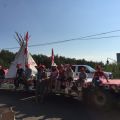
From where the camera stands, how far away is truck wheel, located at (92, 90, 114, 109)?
15.1 metres

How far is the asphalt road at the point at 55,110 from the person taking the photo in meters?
14.0

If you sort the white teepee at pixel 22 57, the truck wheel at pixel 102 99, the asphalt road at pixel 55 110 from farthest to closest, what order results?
the white teepee at pixel 22 57 → the truck wheel at pixel 102 99 → the asphalt road at pixel 55 110

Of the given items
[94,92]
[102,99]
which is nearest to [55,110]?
[94,92]

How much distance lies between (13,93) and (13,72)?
297 inches

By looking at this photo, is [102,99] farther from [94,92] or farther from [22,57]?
[22,57]

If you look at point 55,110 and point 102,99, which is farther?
point 55,110

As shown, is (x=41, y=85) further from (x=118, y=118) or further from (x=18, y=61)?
(x=18, y=61)

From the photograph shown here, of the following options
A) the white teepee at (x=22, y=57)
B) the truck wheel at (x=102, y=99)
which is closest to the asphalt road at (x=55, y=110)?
the truck wheel at (x=102, y=99)

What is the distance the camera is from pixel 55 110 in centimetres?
1555

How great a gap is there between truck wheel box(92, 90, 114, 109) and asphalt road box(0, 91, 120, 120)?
0.24 meters

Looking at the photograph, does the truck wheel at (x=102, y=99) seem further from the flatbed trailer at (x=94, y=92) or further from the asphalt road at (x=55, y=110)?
the asphalt road at (x=55, y=110)

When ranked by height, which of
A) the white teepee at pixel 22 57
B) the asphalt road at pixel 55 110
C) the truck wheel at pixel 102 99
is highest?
the white teepee at pixel 22 57

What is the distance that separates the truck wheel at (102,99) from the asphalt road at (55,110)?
24 centimetres

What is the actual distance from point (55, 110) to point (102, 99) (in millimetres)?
2017
